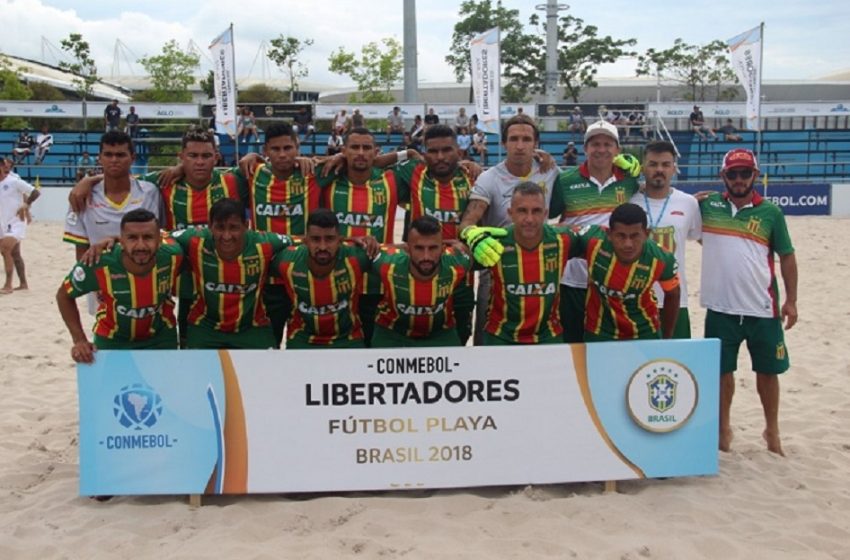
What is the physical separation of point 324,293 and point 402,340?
20.8 inches

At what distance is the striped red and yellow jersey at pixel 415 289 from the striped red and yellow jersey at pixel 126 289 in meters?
1.16

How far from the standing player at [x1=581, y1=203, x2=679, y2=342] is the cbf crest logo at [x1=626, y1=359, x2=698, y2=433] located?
15.3 inches

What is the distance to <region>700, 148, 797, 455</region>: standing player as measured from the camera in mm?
4969

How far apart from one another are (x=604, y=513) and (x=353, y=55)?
42167 mm

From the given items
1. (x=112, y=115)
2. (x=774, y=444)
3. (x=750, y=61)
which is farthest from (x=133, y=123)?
(x=774, y=444)

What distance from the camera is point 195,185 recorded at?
5055 millimetres

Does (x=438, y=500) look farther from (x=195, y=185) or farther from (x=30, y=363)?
(x=30, y=363)

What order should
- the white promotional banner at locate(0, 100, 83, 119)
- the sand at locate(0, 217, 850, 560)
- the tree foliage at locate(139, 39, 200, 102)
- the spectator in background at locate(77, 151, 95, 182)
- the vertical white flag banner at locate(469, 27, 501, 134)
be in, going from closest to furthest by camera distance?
1. the sand at locate(0, 217, 850, 560)
2. the vertical white flag banner at locate(469, 27, 501, 134)
3. the spectator in background at locate(77, 151, 95, 182)
4. the white promotional banner at locate(0, 100, 83, 119)
5. the tree foliage at locate(139, 39, 200, 102)

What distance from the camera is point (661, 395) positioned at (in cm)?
431

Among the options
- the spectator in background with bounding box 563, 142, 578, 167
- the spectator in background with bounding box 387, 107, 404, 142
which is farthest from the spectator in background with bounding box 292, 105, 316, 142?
the spectator in background with bounding box 563, 142, 578, 167

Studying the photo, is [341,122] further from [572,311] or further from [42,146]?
[572,311]

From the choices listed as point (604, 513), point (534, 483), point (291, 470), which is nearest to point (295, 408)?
point (291, 470)

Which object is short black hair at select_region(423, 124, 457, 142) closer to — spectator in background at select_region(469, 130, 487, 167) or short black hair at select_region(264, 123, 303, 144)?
short black hair at select_region(264, 123, 303, 144)

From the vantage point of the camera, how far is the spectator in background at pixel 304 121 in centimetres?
2377
